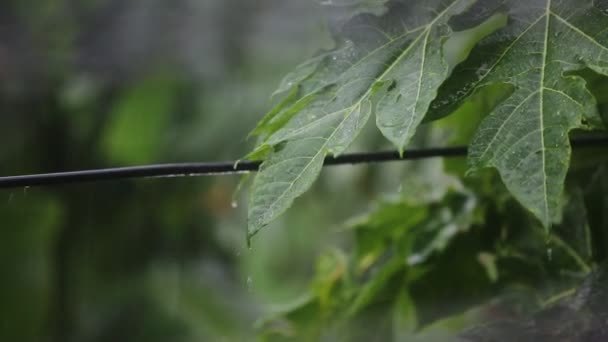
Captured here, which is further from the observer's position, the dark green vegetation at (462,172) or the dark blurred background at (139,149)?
the dark blurred background at (139,149)

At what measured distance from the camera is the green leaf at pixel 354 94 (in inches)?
13.9

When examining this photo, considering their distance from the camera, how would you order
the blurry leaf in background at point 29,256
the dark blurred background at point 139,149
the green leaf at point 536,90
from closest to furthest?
the green leaf at point 536,90
the blurry leaf in background at point 29,256
the dark blurred background at point 139,149

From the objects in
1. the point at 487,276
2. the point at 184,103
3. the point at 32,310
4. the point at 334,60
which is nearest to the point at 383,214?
the point at 487,276

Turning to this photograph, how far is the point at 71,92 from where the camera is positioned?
1.24 m

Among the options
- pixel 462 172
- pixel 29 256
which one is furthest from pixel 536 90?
pixel 29 256

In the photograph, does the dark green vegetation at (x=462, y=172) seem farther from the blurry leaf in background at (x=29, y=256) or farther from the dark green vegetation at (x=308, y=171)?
the blurry leaf in background at (x=29, y=256)

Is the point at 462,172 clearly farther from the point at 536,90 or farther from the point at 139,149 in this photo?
the point at 139,149

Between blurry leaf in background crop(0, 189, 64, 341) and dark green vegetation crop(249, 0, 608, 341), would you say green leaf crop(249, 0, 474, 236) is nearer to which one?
dark green vegetation crop(249, 0, 608, 341)

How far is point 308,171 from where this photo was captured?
0.35 m

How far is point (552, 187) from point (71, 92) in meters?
1.06

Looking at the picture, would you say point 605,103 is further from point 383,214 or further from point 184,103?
point 184,103

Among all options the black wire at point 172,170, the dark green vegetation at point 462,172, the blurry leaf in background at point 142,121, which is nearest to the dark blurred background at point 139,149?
the blurry leaf in background at point 142,121

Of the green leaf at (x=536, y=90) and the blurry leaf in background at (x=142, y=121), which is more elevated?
the blurry leaf in background at (x=142, y=121)

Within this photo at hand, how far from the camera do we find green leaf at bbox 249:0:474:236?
1.16 ft
